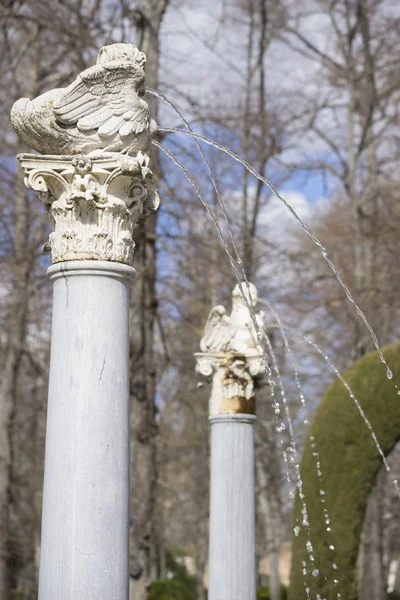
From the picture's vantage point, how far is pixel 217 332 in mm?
9547

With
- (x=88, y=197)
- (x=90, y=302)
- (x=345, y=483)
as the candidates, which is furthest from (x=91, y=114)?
(x=345, y=483)

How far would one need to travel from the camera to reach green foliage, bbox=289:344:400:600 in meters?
10.6

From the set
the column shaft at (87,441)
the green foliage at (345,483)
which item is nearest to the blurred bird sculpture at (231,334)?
the green foliage at (345,483)

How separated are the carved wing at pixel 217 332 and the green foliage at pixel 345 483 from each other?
6.89 feet

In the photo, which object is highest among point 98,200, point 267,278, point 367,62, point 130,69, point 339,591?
point 367,62

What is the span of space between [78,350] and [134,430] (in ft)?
21.9

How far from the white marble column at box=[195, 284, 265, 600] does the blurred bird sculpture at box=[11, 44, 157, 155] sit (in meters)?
3.91

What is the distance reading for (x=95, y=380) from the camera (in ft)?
15.1

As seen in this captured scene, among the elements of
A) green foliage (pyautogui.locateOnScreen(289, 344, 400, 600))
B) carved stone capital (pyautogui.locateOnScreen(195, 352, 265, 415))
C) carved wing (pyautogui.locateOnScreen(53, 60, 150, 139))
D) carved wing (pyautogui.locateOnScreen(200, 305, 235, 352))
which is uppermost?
carved wing (pyautogui.locateOnScreen(200, 305, 235, 352))

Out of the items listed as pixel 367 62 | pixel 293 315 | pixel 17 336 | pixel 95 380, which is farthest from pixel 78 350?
pixel 293 315

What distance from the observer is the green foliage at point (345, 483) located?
10.6 metres

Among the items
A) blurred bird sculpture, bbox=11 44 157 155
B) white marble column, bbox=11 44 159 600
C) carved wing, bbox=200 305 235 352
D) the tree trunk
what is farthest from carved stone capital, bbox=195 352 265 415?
blurred bird sculpture, bbox=11 44 157 155

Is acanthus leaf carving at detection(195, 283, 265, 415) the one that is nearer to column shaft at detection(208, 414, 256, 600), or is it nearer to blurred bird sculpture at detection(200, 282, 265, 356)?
blurred bird sculpture at detection(200, 282, 265, 356)

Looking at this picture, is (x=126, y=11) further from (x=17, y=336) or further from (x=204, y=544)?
(x=204, y=544)
